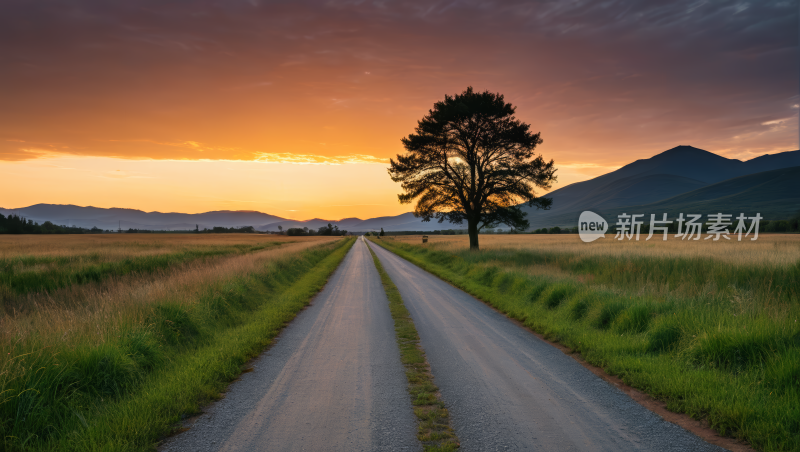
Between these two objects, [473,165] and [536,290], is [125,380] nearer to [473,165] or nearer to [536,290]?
[536,290]

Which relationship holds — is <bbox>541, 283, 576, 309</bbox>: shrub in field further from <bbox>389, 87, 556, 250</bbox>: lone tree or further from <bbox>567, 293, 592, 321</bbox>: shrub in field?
<bbox>389, 87, 556, 250</bbox>: lone tree

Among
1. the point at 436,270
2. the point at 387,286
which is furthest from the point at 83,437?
the point at 436,270

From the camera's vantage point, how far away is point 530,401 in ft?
18.0

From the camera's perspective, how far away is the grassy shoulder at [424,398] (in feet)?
14.4

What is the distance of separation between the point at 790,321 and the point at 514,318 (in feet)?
19.6

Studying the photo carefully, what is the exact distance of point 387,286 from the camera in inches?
714

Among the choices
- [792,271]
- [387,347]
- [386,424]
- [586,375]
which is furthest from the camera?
[792,271]

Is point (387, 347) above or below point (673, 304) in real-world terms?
below

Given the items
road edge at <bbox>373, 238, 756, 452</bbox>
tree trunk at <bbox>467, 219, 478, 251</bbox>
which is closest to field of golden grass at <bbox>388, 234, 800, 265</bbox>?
tree trunk at <bbox>467, 219, 478, 251</bbox>

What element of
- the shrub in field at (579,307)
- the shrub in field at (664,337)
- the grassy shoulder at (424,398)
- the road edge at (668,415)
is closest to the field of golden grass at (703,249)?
the shrub in field at (579,307)

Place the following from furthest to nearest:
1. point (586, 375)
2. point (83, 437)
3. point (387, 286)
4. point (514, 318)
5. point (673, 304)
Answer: point (387, 286) → point (514, 318) → point (673, 304) → point (586, 375) → point (83, 437)

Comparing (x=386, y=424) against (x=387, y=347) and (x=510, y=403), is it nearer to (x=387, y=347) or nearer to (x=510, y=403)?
(x=510, y=403)

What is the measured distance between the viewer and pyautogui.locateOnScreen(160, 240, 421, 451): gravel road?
14.4 ft

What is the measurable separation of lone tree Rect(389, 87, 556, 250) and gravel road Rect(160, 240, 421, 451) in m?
21.6
